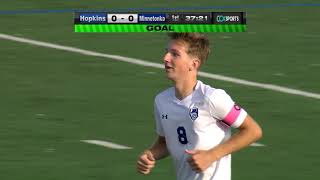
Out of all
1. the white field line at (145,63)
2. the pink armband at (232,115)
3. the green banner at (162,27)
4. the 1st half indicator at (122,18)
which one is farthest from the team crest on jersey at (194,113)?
the white field line at (145,63)

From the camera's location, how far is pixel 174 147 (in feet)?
29.0

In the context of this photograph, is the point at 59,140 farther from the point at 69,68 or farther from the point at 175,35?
the point at 175,35

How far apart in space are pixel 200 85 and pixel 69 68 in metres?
10.1

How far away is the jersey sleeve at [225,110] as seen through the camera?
861cm

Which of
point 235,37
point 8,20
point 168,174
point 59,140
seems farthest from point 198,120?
point 8,20

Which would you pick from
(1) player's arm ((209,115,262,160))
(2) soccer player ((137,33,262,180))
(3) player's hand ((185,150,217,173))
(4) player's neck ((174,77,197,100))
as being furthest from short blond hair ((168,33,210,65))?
(3) player's hand ((185,150,217,173))

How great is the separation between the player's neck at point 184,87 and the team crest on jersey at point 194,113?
0.13 metres

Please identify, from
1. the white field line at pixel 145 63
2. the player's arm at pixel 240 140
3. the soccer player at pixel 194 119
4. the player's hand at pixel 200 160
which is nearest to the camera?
the player's hand at pixel 200 160

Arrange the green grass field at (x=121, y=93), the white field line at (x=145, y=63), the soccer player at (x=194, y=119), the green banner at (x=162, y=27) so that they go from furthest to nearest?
the white field line at (x=145, y=63) → the green grass field at (x=121, y=93) → the soccer player at (x=194, y=119) → the green banner at (x=162, y=27)

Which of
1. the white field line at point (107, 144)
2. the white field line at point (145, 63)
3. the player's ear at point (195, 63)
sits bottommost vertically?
the white field line at point (145, 63)

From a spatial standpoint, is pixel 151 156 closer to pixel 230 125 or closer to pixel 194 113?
pixel 194 113

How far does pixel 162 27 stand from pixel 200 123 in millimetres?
813

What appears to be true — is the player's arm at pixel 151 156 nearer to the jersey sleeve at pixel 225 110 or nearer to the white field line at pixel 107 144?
the jersey sleeve at pixel 225 110

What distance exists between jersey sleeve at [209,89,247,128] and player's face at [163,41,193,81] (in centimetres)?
27
